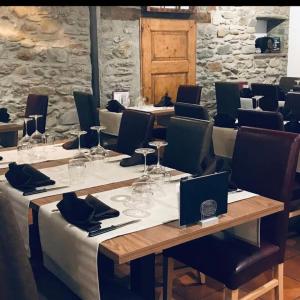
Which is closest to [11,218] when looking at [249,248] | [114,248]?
[114,248]

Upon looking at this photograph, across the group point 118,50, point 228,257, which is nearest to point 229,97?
point 118,50

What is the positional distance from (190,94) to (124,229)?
364 centimetres

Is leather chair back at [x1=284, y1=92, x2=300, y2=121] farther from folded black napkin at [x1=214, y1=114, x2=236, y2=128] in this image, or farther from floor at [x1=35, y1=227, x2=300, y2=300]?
floor at [x1=35, y1=227, x2=300, y2=300]

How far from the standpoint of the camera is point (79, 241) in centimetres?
154

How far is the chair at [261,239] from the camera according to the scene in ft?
6.20

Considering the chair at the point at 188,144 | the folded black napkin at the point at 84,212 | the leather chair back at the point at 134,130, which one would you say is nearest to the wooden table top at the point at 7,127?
the leather chair back at the point at 134,130

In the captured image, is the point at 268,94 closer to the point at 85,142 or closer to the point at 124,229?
the point at 85,142

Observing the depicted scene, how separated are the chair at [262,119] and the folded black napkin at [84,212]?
4.55 feet

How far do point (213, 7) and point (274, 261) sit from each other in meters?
4.94

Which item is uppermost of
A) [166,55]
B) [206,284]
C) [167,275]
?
[166,55]

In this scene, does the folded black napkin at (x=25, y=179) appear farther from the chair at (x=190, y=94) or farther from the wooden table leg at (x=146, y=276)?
the chair at (x=190, y=94)

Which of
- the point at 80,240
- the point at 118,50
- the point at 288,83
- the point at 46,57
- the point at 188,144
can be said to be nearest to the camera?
the point at 80,240

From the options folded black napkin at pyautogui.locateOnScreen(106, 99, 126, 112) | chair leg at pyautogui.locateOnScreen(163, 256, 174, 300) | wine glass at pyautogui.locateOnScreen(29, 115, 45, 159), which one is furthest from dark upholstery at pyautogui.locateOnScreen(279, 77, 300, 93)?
chair leg at pyautogui.locateOnScreen(163, 256, 174, 300)

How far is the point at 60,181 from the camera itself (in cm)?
216
